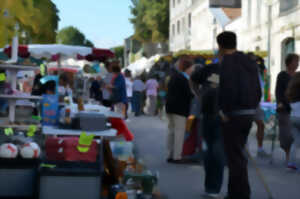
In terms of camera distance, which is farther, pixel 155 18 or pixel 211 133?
pixel 155 18

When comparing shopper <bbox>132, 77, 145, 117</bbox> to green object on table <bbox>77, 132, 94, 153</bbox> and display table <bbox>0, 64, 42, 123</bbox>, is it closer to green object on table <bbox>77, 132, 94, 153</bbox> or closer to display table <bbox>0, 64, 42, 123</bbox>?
display table <bbox>0, 64, 42, 123</bbox>

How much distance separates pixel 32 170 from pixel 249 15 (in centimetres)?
2635

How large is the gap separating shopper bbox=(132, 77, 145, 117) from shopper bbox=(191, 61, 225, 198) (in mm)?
16454

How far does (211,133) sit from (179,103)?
2.99m

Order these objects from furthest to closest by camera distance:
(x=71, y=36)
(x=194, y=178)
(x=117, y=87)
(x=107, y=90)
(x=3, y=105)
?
(x=71, y=36)
(x=107, y=90)
(x=117, y=87)
(x=3, y=105)
(x=194, y=178)

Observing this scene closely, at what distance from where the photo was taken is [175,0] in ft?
179

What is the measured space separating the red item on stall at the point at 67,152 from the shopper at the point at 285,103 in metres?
4.14

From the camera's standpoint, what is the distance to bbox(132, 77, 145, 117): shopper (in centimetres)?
2358

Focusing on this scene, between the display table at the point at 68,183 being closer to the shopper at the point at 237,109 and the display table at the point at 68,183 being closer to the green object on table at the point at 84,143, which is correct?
the green object on table at the point at 84,143

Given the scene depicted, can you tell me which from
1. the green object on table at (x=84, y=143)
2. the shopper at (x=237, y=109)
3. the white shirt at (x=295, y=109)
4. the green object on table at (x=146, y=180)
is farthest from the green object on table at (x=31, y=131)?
the white shirt at (x=295, y=109)

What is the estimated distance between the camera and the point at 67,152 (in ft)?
20.5

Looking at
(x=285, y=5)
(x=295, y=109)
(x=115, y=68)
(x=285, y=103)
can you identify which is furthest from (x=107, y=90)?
(x=285, y=5)

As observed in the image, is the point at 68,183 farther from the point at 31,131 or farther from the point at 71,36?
the point at 71,36

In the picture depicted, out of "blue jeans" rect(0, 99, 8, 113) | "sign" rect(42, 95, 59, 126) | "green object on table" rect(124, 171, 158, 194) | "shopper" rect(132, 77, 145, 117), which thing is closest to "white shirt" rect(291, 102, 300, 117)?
"green object on table" rect(124, 171, 158, 194)
